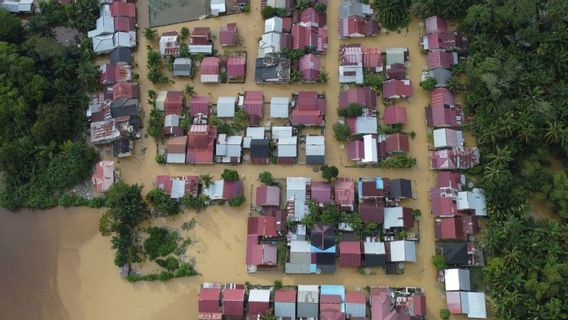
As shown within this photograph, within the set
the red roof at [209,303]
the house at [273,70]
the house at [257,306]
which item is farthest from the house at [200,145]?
the house at [257,306]

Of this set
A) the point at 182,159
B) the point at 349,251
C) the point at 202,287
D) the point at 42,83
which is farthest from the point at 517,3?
the point at 42,83

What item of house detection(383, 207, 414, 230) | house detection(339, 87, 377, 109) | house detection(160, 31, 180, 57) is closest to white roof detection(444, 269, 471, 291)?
house detection(383, 207, 414, 230)

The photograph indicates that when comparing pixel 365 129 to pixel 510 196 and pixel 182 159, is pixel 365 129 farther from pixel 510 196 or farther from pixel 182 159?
pixel 182 159

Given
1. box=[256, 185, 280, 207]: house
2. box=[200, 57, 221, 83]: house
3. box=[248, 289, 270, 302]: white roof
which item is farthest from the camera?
box=[200, 57, 221, 83]: house

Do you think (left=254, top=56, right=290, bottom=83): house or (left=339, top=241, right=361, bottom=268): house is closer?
(left=339, top=241, right=361, bottom=268): house

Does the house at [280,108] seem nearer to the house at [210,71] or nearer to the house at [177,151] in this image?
the house at [210,71]

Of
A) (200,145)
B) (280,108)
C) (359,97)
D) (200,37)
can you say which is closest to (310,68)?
(280,108)

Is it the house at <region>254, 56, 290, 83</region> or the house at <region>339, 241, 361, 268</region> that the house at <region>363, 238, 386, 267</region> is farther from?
the house at <region>254, 56, 290, 83</region>
